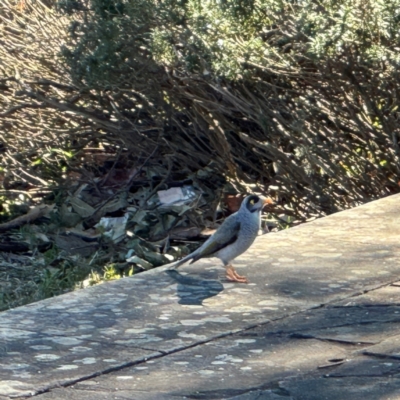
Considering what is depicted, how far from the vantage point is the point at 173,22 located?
21.8 ft

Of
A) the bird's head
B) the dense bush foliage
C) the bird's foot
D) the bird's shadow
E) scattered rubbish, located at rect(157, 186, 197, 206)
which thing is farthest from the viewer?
scattered rubbish, located at rect(157, 186, 197, 206)

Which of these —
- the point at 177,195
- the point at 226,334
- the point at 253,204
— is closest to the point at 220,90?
the point at 177,195

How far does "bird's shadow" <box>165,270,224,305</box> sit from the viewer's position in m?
4.29

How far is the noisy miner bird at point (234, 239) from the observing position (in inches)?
185

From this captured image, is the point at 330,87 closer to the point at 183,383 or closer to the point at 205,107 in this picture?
the point at 205,107

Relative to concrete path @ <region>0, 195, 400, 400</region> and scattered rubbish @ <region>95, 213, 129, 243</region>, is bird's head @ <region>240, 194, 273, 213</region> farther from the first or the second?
scattered rubbish @ <region>95, 213, 129, 243</region>

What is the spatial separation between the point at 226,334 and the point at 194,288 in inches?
28.4

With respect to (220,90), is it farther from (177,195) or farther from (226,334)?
(226,334)

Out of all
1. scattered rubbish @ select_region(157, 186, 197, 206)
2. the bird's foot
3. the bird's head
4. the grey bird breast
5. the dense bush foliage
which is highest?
the dense bush foliage

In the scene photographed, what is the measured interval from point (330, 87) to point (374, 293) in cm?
355

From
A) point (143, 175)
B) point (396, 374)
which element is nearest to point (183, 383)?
point (396, 374)

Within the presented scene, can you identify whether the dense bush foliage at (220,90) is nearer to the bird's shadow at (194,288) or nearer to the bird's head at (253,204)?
the bird's head at (253,204)

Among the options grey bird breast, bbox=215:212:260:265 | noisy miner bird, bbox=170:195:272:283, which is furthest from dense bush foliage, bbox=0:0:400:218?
grey bird breast, bbox=215:212:260:265

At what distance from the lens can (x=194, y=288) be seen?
4488 millimetres
